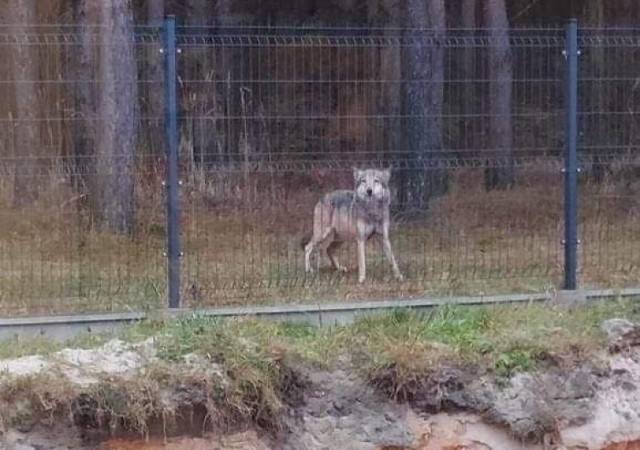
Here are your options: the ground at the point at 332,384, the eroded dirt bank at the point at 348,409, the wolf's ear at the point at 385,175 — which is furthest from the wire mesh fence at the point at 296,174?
the eroded dirt bank at the point at 348,409

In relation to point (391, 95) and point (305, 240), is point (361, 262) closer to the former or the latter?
point (305, 240)

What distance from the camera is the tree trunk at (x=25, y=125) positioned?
354 inches

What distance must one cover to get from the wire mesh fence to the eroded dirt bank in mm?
1545

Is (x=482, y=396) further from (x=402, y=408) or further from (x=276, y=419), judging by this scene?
(x=276, y=419)

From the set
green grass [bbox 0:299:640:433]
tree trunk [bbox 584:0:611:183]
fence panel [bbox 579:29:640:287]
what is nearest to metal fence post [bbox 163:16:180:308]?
green grass [bbox 0:299:640:433]

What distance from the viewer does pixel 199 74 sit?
1124 centimetres

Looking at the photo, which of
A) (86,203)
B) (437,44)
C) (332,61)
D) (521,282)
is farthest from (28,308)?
(437,44)

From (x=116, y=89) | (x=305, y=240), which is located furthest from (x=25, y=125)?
(x=305, y=240)

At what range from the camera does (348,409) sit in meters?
6.66

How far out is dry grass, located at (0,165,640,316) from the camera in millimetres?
8336

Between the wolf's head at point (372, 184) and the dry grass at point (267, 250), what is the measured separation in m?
0.33

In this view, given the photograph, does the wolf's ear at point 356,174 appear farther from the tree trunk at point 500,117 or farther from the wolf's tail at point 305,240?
the tree trunk at point 500,117

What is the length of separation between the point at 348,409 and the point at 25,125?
161 inches

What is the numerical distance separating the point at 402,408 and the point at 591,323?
4.71 ft
